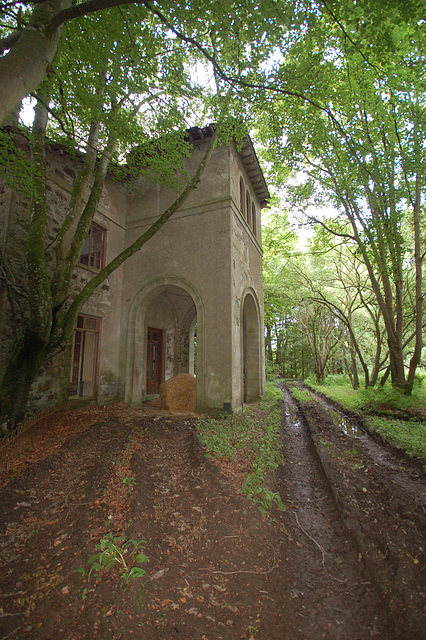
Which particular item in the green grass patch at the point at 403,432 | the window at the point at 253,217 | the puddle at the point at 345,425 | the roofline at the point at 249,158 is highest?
the roofline at the point at 249,158

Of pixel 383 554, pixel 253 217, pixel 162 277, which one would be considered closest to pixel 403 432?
pixel 383 554

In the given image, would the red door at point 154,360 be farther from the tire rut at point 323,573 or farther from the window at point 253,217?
the tire rut at point 323,573

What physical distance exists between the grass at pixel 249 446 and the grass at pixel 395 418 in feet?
8.05

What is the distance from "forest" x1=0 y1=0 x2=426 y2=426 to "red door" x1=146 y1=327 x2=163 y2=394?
5.71m

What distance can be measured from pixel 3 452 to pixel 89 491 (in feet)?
7.61

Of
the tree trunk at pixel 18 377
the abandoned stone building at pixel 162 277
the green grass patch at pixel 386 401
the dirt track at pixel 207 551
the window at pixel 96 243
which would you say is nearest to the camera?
the dirt track at pixel 207 551

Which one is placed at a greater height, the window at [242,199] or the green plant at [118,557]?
the window at [242,199]

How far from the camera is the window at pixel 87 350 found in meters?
9.09

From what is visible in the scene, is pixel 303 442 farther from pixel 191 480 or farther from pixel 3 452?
pixel 3 452

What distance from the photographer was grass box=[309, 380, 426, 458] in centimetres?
587

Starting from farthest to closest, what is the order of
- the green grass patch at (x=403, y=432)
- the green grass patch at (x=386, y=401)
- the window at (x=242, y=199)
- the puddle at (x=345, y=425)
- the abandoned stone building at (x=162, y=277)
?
the window at (x=242, y=199) < the green grass patch at (x=386, y=401) < the abandoned stone building at (x=162, y=277) < the puddle at (x=345, y=425) < the green grass patch at (x=403, y=432)

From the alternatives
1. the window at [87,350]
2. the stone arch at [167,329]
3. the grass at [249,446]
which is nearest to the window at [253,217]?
the stone arch at [167,329]

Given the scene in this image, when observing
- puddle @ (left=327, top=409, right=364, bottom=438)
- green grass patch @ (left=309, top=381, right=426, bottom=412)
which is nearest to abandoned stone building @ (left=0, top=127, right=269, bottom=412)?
puddle @ (left=327, top=409, right=364, bottom=438)

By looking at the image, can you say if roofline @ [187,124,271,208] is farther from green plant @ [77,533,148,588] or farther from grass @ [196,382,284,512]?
green plant @ [77,533,148,588]
